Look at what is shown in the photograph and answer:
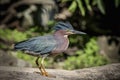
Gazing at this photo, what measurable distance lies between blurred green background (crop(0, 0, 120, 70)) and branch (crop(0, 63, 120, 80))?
130 inches

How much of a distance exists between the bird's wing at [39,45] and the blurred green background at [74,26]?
154 inches

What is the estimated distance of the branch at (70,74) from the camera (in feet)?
15.6

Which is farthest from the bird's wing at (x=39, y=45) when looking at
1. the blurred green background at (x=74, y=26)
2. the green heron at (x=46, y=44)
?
the blurred green background at (x=74, y=26)

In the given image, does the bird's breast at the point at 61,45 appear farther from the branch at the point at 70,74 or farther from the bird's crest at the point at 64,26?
the branch at the point at 70,74

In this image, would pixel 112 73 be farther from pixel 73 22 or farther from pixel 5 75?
pixel 73 22

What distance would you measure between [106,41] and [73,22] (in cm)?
117

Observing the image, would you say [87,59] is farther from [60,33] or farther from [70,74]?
[60,33]

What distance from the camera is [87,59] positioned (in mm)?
9398

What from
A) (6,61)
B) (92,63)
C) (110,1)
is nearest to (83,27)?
(110,1)

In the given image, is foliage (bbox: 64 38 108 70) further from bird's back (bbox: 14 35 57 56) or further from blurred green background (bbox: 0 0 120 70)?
bird's back (bbox: 14 35 57 56)

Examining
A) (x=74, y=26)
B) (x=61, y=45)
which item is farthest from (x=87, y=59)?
(x=61, y=45)

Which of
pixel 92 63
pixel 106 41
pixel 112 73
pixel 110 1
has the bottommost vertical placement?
pixel 112 73

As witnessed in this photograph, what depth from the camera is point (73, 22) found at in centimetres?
1079

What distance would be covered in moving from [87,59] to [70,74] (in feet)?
13.5
